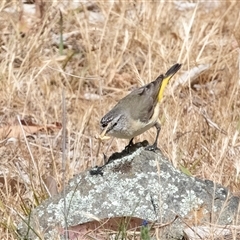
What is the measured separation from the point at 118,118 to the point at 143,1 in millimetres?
2363

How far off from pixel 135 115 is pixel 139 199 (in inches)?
30.1

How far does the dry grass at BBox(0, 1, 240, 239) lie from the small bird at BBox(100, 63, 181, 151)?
18cm

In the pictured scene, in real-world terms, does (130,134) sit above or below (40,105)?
above

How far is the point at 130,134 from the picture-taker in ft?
12.2

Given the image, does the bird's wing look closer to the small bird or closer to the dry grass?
→ the small bird

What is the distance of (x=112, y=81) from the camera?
17.8ft

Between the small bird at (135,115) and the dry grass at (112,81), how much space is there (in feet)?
0.59

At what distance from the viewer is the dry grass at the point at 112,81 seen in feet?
13.1

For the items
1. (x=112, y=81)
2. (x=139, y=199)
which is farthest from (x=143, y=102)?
(x=112, y=81)

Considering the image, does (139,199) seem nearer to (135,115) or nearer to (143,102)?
(135,115)

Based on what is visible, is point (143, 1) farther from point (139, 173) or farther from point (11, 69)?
point (139, 173)

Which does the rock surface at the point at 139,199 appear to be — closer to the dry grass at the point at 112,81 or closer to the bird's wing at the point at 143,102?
the dry grass at the point at 112,81

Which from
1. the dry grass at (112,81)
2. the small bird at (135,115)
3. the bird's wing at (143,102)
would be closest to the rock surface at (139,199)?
the small bird at (135,115)

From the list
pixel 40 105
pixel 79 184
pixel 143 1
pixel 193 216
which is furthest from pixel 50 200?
pixel 143 1
